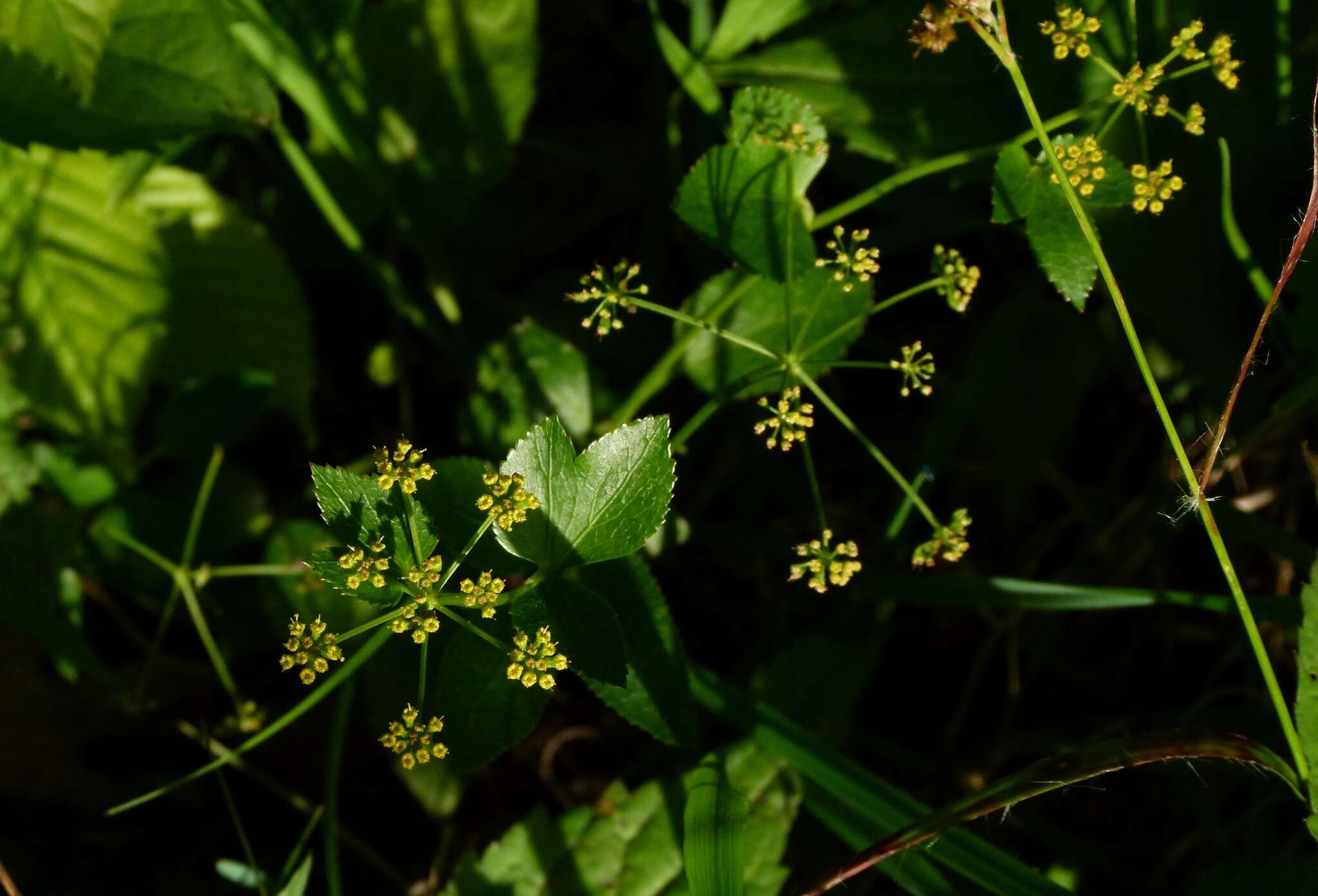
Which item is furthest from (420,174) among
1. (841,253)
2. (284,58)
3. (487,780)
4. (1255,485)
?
(1255,485)

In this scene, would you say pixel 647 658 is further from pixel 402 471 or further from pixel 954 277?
pixel 954 277

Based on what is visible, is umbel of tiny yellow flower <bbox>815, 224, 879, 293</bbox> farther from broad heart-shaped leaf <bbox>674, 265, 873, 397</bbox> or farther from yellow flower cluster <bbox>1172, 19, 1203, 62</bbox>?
yellow flower cluster <bbox>1172, 19, 1203, 62</bbox>

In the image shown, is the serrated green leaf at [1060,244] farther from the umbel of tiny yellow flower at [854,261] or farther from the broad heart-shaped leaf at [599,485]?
the broad heart-shaped leaf at [599,485]

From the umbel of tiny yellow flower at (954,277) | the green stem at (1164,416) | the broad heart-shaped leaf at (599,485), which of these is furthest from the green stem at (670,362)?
the green stem at (1164,416)

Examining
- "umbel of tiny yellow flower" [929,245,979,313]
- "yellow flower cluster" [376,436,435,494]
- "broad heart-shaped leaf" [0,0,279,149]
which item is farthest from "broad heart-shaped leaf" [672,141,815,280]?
"broad heart-shaped leaf" [0,0,279,149]

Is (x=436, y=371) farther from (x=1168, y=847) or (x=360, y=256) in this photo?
(x=1168, y=847)

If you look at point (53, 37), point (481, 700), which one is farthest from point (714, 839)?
point (53, 37)

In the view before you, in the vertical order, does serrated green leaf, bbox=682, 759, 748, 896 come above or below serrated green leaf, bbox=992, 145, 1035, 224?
below
